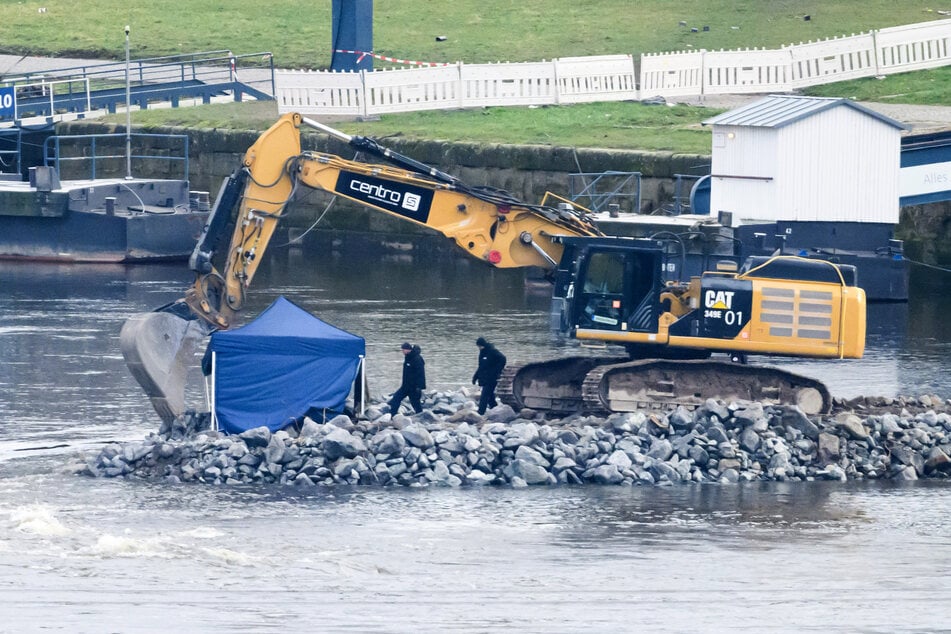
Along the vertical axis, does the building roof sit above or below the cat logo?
above

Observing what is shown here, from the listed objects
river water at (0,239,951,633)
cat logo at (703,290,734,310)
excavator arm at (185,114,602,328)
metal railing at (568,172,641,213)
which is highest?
metal railing at (568,172,641,213)

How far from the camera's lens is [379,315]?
120ft

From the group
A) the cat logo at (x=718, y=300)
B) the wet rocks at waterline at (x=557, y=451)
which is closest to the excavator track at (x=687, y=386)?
the wet rocks at waterline at (x=557, y=451)

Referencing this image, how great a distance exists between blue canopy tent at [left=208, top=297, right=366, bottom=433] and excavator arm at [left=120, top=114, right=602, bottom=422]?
1.92ft

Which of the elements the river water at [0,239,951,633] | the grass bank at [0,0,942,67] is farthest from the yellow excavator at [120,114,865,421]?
the grass bank at [0,0,942,67]

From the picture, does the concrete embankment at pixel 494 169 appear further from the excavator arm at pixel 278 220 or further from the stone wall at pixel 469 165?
the excavator arm at pixel 278 220

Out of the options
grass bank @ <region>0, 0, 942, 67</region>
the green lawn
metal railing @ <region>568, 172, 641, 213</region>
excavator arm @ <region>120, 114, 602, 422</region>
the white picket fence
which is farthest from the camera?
grass bank @ <region>0, 0, 942, 67</region>

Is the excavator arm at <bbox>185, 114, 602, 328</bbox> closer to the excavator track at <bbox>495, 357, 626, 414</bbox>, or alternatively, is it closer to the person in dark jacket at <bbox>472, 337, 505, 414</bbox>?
the person in dark jacket at <bbox>472, 337, 505, 414</bbox>

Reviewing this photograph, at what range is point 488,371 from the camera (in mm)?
23859

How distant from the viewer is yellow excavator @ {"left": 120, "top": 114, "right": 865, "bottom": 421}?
2295 centimetres

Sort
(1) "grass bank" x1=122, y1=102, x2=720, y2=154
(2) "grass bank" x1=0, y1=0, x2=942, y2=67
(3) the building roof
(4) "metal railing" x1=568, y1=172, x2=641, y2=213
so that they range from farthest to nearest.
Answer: (2) "grass bank" x1=0, y1=0, x2=942, y2=67 < (1) "grass bank" x1=122, y1=102, x2=720, y2=154 < (4) "metal railing" x1=568, y1=172, x2=641, y2=213 < (3) the building roof

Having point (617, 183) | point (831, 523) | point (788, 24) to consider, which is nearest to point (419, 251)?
point (617, 183)

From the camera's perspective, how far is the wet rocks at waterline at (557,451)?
21.5 metres

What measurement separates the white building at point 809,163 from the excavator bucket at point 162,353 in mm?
17715
